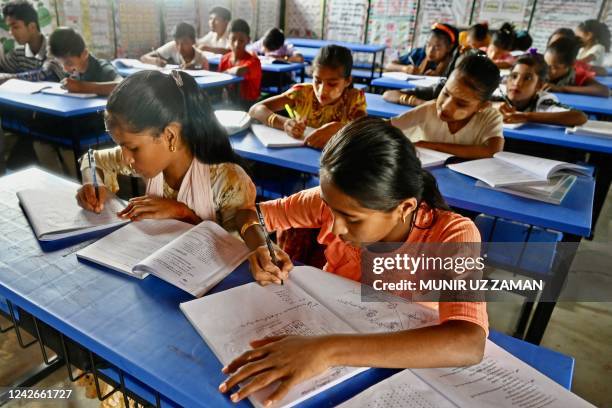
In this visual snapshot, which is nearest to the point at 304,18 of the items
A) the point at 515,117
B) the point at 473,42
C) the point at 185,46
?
the point at 473,42

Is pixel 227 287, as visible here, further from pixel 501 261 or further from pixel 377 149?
pixel 501 261

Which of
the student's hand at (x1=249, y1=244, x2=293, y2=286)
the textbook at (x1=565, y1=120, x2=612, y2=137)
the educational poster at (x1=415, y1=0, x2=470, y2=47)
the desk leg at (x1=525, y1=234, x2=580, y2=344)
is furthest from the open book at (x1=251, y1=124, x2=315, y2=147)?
the educational poster at (x1=415, y1=0, x2=470, y2=47)

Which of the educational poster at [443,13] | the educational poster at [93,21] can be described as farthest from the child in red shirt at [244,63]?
the educational poster at [443,13]

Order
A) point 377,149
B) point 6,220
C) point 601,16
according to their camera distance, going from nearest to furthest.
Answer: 1. point 377,149
2. point 6,220
3. point 601,16

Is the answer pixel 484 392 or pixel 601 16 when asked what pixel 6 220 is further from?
pixel 601 16

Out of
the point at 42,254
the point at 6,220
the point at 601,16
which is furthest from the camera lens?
the point at 601,16

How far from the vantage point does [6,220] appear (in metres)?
1.14

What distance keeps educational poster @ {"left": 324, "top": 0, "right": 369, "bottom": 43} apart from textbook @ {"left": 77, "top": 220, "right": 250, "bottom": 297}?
6.50 metres

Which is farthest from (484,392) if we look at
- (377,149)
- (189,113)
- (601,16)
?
(601,16)

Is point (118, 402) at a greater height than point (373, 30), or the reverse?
point (373, 30)

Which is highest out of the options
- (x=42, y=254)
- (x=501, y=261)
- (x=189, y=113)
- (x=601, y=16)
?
(x=601, y=16)

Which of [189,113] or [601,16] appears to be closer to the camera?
[189,113]

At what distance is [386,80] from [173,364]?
3.21m

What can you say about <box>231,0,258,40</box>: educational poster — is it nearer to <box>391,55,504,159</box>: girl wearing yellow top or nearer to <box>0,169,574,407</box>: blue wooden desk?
<box>391,55,504,159</box>: girl wearing yellow top
